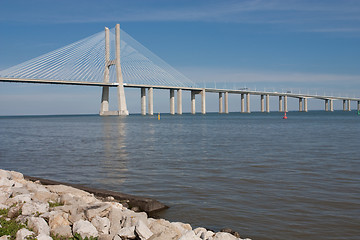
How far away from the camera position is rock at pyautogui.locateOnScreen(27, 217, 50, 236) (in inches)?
183

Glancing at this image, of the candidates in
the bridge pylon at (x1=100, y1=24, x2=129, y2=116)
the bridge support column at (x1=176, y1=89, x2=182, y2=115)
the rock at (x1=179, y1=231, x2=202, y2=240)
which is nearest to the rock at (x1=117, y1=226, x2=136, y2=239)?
the rock at (x1=179, y1=231, x2=202, y2=240)

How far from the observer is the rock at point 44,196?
615cm

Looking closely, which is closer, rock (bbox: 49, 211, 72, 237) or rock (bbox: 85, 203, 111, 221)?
rock (bbox: 49, 211, 72, 237)

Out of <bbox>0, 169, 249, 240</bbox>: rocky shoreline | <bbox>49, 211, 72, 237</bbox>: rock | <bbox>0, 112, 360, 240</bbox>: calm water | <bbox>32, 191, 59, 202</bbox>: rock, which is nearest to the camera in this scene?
<bbox>0, 169, 249, 240</bbox>: rocky shoreline

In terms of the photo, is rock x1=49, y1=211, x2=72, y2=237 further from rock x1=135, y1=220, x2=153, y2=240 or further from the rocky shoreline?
rock x1=135, y1=220, x2=153, y2=240

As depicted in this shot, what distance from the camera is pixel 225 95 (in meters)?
102

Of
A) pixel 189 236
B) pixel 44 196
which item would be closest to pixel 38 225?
pixel 44 196

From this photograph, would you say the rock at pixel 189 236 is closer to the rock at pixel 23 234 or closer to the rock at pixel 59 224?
the rock at pixel 59 224

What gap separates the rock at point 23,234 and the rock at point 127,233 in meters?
1.07

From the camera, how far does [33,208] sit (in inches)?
211

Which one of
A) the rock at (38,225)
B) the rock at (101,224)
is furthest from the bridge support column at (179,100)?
the rock at (38,225)

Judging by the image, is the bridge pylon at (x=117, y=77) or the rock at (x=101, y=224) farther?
the bridge pylon at (x=117, y=77)

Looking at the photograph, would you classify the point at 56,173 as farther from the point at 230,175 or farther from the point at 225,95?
the point at 225,95

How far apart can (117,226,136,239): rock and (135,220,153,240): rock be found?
0.09 meters
